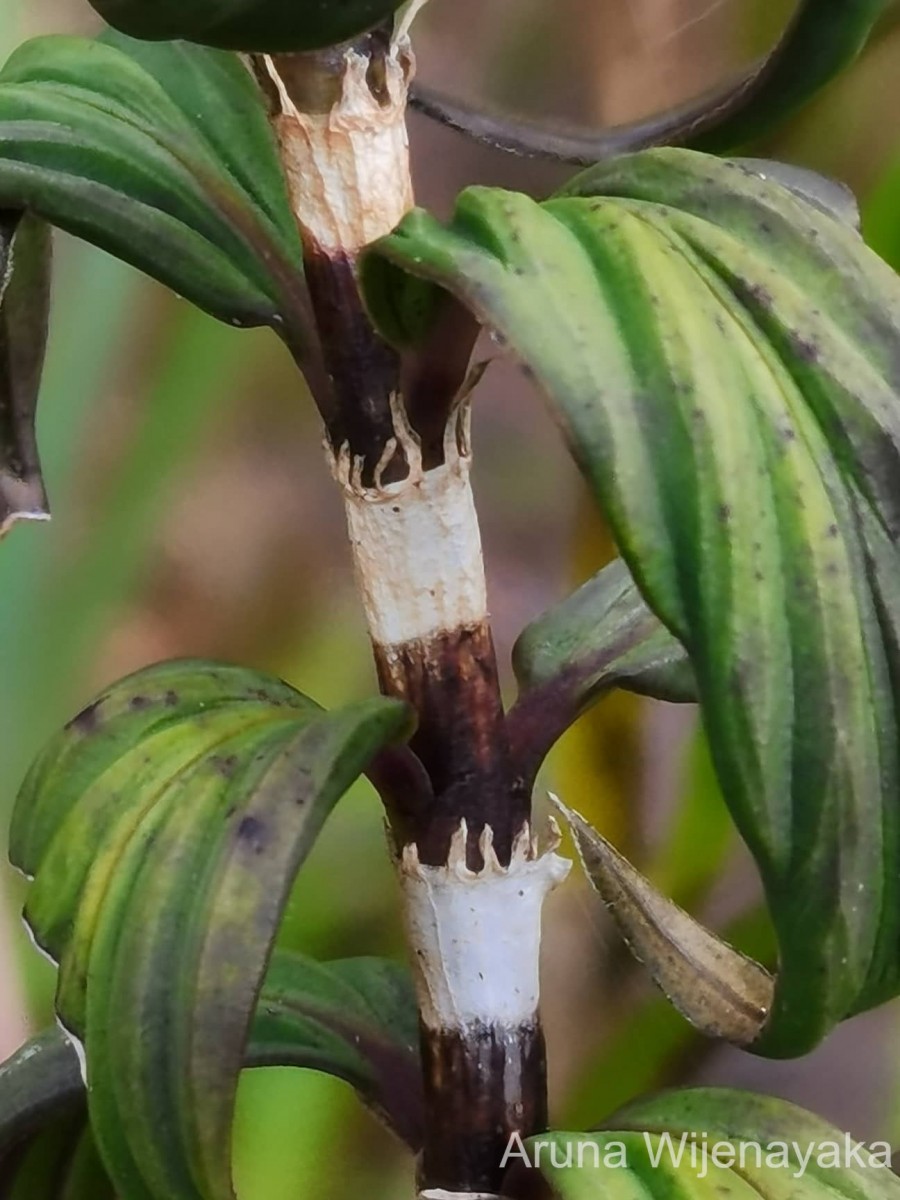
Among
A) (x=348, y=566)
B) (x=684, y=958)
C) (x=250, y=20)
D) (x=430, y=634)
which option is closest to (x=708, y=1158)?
(x=684, y=958)

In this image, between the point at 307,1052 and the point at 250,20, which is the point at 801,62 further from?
the point at 307,1052

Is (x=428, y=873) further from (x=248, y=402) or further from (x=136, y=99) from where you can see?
(x=248, y=402)

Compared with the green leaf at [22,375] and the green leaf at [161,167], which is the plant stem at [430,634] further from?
the green leaf at [22,375]

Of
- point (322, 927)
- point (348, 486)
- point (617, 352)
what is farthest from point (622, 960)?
point (617, 352)

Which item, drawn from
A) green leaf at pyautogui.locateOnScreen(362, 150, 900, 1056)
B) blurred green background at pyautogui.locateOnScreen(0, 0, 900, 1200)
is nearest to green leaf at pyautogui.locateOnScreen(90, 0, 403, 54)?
green leaf at pyautogui.locateOnScreen(362, 150, 900, 1056)

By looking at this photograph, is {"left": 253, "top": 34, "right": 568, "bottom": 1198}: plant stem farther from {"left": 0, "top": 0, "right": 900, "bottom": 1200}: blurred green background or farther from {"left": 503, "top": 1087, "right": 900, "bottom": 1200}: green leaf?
{"left": 0, "top": 0, "right": 900, "bottom": 1200}: blurred green background
